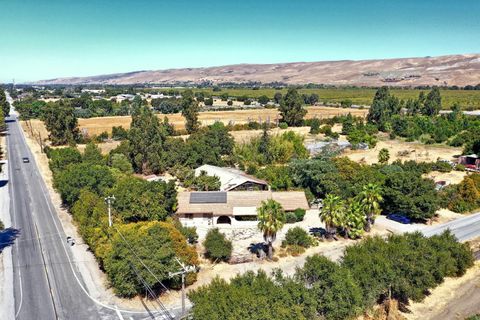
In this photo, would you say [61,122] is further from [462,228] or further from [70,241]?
[462,228]

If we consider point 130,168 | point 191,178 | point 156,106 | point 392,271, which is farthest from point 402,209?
point 156,106

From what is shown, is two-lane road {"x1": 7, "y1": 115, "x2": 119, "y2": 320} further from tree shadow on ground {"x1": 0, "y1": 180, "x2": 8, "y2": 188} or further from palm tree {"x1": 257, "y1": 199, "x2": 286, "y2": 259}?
palm tree {"x1": 257, "y1": 199, "x2": 286, "y2": 259}

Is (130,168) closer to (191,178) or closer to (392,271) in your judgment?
(191,178)

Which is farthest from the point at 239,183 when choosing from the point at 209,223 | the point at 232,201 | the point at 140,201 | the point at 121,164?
the point at 121,164

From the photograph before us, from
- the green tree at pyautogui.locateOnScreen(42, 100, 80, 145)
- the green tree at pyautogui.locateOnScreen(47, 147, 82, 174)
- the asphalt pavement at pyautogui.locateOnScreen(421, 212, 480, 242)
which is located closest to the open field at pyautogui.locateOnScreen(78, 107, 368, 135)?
the green tree at pyautogui.locateOnScreen(42, 100, 80, 145)

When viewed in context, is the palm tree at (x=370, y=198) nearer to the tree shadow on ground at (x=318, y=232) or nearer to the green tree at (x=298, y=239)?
the tree shadow on ground at (x=318, y=232)
